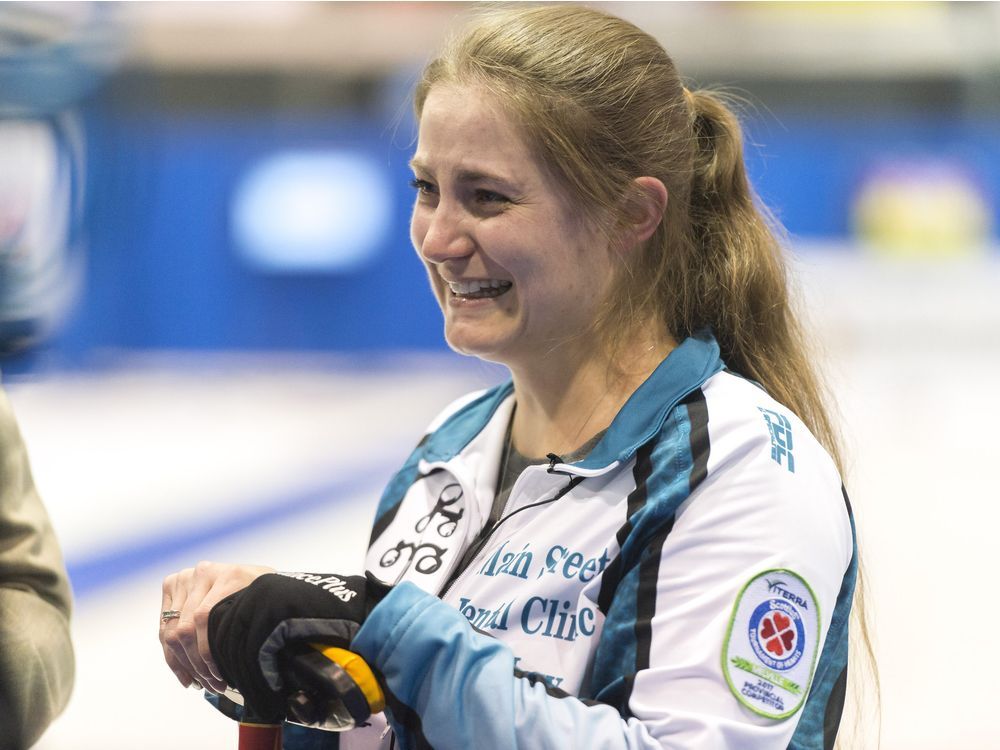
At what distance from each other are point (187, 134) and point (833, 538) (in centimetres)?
772

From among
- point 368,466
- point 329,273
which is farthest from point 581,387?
point 329,273

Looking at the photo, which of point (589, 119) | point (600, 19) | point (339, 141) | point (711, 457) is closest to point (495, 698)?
point (711, 457)

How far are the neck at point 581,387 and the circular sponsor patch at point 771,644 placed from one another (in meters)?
0.30

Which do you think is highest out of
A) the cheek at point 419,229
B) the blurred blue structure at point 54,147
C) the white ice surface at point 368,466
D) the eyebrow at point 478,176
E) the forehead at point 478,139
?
the forehead at point 478,139

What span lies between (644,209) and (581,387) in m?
0.21

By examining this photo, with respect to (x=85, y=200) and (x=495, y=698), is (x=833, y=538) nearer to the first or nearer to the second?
(x=495, y=698)

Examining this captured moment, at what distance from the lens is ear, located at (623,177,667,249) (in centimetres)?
133

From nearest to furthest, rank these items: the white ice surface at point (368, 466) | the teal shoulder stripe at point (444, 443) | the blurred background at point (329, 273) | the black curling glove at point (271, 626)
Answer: the black curling glove at point (271, 626)
the teal shoulder stripe at point (444, 443)
the white ice surface at point (368, 466)
the blurred background at point (329, 273)

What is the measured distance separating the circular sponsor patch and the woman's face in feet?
1.30

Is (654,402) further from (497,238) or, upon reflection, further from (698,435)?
(497,238)

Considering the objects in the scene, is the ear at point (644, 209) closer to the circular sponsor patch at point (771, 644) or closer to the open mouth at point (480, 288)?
the open mouth at point (480, 288)

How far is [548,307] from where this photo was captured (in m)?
1.31

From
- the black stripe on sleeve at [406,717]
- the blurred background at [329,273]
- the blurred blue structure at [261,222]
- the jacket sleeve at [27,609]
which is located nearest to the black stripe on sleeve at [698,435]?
the black stripe on sleeve at [406,717]

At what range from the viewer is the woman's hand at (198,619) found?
107 centimetres
